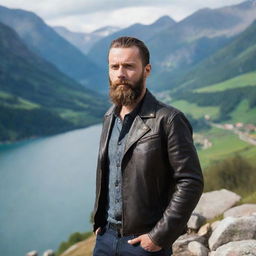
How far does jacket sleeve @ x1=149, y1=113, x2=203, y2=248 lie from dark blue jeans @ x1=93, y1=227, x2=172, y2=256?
9.1 inches

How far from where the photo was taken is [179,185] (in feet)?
13.6

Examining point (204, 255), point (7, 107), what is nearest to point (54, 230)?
point (204, 255)

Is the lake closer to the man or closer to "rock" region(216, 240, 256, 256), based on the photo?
"rock" region(216, 240, 256, 256)

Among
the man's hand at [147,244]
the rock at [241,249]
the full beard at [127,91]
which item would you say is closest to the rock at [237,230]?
the rock at [241,249]

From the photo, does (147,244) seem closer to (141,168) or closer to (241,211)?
(141,168)

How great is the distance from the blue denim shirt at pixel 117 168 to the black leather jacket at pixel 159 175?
4.5 inches

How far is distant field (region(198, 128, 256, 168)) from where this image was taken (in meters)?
110

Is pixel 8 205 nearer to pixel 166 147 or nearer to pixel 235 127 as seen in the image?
pixel 166 147

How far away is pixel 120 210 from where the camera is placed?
14.5 ft

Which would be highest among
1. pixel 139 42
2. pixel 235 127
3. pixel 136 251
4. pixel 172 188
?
pixel 139 42

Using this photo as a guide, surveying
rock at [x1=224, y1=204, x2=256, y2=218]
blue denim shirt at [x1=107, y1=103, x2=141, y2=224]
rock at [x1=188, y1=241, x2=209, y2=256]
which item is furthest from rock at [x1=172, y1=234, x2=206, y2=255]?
blue denim shirt at [x1=107, y1=103, x2=141, y2=224]

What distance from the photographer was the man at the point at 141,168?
413cm

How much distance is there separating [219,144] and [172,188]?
13734cm

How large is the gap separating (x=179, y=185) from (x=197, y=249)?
15.2 ft
